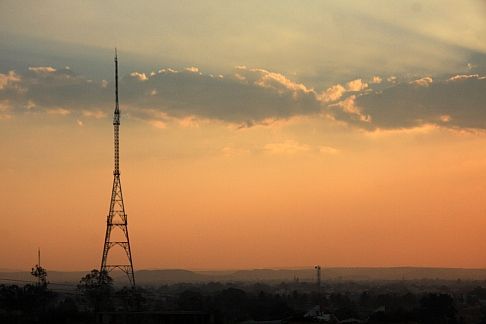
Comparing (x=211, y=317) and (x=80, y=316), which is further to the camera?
(x=80, y=316)

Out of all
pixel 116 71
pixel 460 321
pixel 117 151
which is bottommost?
pixel 460 321

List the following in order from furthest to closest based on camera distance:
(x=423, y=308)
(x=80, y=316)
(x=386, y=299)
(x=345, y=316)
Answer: (x=386, y=299), (x=423, y=308), (x=345, y=316), (x=80, y=316)

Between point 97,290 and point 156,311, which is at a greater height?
point 97,290

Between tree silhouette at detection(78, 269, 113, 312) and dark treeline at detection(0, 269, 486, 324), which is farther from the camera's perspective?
tree silhouette at detection(78, 269, 113, 312)

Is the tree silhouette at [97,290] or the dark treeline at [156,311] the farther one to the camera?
the tree silhouette at [97,290]

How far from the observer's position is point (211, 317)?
62.5 meters

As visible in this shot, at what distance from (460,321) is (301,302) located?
44769 mm

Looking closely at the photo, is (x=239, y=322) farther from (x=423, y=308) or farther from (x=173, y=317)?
(x=423, y=308)

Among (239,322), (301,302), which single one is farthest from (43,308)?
(301,302)

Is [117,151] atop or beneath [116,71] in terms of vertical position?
beneath

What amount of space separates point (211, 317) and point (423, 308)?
4045cm

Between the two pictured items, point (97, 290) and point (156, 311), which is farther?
point (97, 290)

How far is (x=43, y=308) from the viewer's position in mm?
90250

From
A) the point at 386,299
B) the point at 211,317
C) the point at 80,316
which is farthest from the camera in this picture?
the point at 386,299
